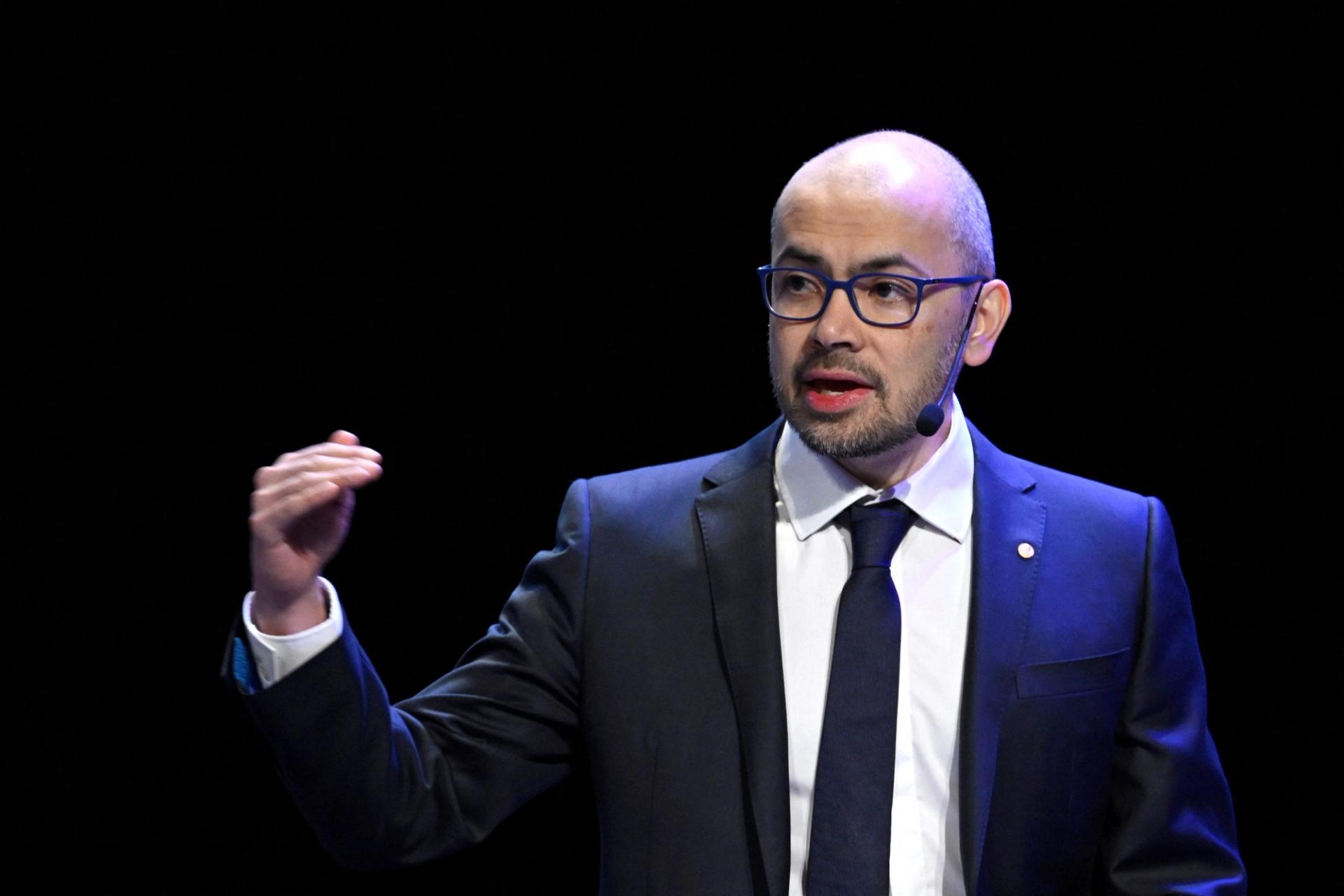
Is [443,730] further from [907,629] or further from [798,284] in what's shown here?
[798,284]

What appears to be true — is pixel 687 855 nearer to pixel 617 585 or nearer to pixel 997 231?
pixel 617 585

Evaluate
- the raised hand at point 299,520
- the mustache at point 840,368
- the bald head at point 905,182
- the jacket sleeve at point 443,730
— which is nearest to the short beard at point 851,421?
the mustache at point 840,368

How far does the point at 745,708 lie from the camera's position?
2115 millimetres

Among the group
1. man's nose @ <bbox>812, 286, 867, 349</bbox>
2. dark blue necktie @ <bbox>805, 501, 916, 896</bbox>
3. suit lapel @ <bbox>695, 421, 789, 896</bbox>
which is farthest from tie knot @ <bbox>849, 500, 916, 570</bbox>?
man's nose @ <bbox>812, 286, 867, 349</bbox>

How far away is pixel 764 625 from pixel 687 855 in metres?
0.33

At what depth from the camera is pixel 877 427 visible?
7.18 feet

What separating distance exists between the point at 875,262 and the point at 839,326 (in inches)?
4.3

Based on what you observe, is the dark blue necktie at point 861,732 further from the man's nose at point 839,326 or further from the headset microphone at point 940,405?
the man's nose at point 839,326

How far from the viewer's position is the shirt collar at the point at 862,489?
88.0 inches

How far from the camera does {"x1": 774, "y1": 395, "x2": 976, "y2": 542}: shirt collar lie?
2.23 metres

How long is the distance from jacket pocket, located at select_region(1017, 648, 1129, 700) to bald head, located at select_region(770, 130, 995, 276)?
0.58 metres

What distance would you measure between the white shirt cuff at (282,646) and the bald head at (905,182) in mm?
857

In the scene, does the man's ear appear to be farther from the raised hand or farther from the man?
the raised hand

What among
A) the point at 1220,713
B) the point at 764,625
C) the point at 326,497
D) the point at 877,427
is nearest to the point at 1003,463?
the point at 877,427
